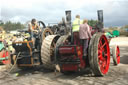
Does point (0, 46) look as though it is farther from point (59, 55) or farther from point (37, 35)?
point (59, 55)

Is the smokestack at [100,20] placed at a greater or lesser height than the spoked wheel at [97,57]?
greater

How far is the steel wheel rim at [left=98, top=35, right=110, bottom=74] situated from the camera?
5.73 m

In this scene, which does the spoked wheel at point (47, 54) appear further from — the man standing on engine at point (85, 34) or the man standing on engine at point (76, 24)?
the man standing on engine at point (85, 34)

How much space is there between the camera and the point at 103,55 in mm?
6113

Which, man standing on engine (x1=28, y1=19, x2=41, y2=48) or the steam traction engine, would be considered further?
man standing on engine (x1=28, y1=19, x2=41, y2=48)

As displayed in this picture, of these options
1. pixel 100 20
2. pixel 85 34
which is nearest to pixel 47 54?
pixel 85 34

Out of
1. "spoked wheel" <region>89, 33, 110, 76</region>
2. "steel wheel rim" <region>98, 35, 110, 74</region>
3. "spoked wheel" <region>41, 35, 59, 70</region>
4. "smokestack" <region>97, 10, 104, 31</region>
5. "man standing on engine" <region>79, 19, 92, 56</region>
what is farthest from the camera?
"smokestack" <region>97, 10, 104, 31</region>

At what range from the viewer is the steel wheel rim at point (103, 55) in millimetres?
5731

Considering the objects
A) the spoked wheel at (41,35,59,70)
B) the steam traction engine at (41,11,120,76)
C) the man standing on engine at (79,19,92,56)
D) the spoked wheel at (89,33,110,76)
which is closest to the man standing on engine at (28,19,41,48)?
the spoked wheel at (41,35,59,70)

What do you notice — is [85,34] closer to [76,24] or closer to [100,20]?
[76,24]

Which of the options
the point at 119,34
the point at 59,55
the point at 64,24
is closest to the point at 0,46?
the point at 64,24

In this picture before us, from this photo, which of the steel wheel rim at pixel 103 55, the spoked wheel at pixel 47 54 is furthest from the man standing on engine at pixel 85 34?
the spoked wheel at pixel 47 54

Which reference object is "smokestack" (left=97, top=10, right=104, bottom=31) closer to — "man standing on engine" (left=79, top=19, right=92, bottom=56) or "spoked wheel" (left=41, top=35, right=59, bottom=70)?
"man standing on engine" (left=79, top=19, right=92, bottom=56)

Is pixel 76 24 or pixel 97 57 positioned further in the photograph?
pixel 76 24
